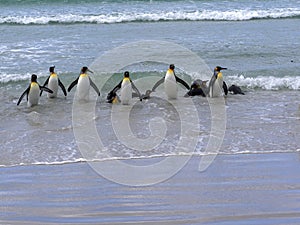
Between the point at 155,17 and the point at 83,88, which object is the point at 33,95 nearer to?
the point at 83,88

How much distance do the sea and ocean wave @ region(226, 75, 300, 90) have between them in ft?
0.06

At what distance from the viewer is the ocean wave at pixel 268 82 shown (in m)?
10.3

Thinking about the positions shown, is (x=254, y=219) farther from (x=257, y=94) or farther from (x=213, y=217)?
(x=257, y=94)

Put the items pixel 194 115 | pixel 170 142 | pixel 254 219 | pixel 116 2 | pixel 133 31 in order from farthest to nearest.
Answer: pixel 116 2, pixel 133 31, pixel 194 115, pixel 170 142, pixel 254 219

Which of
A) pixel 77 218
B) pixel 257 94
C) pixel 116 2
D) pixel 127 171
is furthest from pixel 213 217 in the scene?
pixel 116 2

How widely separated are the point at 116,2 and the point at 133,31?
7067mm

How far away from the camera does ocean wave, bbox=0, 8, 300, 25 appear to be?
64.8ft

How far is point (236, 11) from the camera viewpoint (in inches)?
837

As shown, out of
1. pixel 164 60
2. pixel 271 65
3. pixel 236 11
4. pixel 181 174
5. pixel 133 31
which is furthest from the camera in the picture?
pixel 236 11

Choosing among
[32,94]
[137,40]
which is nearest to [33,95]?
[32,94]

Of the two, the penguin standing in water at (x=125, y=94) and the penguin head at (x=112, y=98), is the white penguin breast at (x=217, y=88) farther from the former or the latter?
the penguin head at (x=112, y=98)

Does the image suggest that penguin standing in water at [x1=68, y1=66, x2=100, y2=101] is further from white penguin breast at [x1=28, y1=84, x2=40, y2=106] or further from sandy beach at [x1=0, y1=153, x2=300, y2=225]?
sandy beach at [x1=0, y1=153, x2=300, y2=225]

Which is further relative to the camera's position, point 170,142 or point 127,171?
point 170,142

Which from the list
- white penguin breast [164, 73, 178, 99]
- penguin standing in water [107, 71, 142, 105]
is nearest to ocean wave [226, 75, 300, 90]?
white penguin breast [164, 73, 178, 99]
